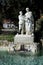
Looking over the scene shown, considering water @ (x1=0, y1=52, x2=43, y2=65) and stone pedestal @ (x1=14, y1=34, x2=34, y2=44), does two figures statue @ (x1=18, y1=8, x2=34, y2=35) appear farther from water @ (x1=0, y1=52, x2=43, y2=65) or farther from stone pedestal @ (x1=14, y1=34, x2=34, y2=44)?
water @ (x1=0, y1=52, x2=43, y2=65)

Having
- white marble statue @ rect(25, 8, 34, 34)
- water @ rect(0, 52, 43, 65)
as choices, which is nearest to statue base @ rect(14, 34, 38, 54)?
white marble statue @ rect(25, 8, 34, 34)

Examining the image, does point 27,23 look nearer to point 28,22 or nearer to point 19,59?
point 28,22

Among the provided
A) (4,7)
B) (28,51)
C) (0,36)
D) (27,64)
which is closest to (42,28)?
Answer: (0,36)

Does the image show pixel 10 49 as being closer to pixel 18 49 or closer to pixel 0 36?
pixel 18 49

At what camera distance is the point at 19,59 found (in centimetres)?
1505

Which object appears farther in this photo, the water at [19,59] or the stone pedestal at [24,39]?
the stone pedestal at [24,39]

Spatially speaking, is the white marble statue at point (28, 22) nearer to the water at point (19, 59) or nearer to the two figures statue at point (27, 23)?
the two figures statue at point (27, 23)

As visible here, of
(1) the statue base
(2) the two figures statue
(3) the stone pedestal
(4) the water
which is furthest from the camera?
(2) the two figures statue

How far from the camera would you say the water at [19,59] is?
1366 centimetres

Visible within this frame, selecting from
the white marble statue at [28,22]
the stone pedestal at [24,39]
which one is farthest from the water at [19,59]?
the white marble statue at [28,22]

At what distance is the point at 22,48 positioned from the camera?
18.4 meters

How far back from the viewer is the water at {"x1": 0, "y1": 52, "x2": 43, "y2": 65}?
13659 millimetres

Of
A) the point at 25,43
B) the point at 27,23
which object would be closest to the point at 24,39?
the point at 25,43

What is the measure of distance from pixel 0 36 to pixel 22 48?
321 cm
